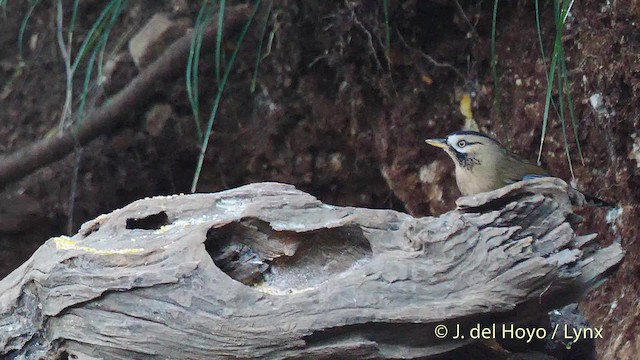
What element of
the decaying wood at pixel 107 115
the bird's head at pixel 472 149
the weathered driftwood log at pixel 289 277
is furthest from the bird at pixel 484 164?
the decaying wood at pixel 107 115

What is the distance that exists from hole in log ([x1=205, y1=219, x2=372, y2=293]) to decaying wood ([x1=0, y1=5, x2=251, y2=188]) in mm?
1801

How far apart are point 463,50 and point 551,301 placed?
1.69 m

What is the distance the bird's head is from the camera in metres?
2.83

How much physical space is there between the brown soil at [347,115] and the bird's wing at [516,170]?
39cm

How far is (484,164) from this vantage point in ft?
9.30

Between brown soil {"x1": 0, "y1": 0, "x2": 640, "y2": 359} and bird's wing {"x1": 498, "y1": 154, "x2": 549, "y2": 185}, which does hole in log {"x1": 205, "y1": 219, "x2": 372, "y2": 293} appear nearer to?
bird's wing {"x1": 498, "y1": 154, "x2": 549, "y2": 185}

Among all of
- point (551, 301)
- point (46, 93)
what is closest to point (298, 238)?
point (551, 301)

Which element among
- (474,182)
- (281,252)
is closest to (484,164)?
(474,182)

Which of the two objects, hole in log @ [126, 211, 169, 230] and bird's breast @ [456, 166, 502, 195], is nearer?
hole in log @ [126, 211, 169, 230]

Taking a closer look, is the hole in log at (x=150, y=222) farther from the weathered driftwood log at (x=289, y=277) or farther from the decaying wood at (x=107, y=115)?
the decaying wood at (x=107, y=115)

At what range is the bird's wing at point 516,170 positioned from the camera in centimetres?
274

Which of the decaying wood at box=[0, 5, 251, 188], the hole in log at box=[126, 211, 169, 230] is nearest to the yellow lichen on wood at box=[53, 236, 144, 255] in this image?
the hole in log at box=[126, 211, 169, 230]

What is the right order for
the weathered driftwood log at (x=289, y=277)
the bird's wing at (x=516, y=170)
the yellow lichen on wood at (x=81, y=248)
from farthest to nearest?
the bird's wing at (x=516, y=170) → the yellow lichen on wood at (x=81, y=248) → the weathered driftwood log at (x=289, y=277)

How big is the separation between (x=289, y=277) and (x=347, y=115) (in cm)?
177
